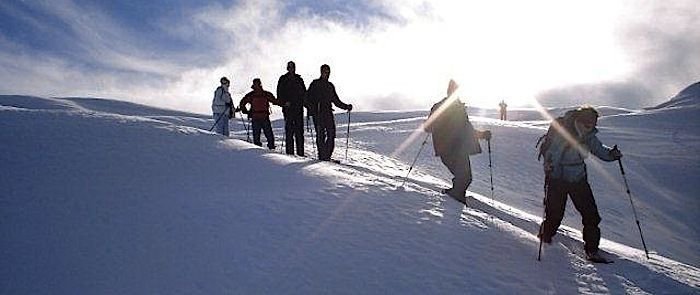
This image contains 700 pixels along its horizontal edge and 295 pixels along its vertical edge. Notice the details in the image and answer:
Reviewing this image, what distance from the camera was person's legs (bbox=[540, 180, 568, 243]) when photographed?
Answer: 6539 millimetres

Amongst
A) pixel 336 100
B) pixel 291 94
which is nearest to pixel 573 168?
pixel 336 100

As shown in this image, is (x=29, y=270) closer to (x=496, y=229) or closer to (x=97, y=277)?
(x=97, y=277)

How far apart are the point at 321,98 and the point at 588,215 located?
5.71m

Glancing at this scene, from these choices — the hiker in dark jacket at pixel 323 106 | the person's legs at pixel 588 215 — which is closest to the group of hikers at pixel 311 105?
the hiker in dark jacket at pixel 323 106

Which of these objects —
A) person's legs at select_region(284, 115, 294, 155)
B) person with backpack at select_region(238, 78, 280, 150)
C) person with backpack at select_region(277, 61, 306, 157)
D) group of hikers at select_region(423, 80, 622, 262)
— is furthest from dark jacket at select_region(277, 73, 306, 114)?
group of hikers at select_region(423, 80, 622, 262)

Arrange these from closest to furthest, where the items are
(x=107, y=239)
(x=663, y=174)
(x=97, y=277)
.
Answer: (x=97, y=277), (x=107, y=239), (x=663, y=174)

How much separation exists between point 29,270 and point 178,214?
1.43 m

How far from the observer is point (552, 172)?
21.4 feet

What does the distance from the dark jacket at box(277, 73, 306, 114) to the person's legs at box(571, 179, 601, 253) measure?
6.00 metres

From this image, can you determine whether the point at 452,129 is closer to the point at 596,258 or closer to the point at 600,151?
→ the point at 600,151

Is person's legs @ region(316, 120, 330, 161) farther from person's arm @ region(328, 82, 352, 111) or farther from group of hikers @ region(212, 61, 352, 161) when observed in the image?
person's arm @ region(328, 82, 352, 111)

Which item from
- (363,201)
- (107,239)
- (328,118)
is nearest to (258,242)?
(107,239)

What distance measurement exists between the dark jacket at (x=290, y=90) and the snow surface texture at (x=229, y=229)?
7.51ft

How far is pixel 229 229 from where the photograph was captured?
17.2 ft
